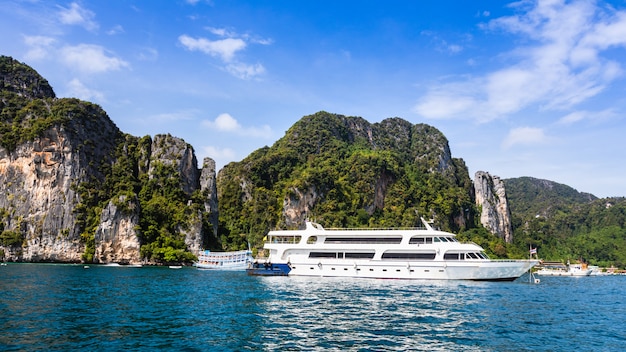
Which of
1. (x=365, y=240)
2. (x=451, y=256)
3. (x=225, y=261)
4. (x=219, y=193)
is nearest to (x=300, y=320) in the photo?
(x=365, y=240)

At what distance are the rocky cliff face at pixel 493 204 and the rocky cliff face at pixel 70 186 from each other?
282 feet

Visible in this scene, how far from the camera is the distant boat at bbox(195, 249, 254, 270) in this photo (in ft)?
249

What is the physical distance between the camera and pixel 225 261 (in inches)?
3061

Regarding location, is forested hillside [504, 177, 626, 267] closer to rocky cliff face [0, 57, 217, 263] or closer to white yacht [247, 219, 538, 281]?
white yacht [247, 219, 538, 281]

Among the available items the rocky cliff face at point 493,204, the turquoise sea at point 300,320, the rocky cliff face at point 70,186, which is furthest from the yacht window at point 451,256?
the rocky cliff face at point 493,204

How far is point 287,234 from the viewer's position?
179 feet

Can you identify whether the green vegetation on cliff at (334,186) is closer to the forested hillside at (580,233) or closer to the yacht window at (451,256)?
the forested hillside at (580,233)

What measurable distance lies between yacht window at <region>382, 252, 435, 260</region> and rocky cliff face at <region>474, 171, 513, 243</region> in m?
99.7

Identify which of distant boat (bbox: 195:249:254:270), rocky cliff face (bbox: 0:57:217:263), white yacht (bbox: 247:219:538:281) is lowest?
distant boat (bbox: 195:249:254:270)

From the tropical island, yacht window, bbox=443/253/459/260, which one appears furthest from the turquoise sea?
the tropical island

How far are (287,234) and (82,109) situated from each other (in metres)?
74.5

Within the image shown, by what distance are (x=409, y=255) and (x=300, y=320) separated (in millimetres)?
27585

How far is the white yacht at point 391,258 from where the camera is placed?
155 feet

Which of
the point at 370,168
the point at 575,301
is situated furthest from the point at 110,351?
the point at 370,168
